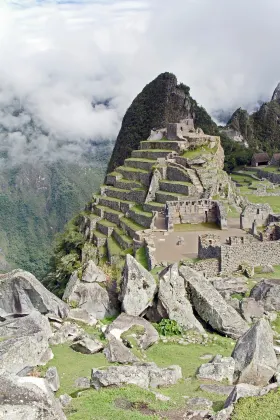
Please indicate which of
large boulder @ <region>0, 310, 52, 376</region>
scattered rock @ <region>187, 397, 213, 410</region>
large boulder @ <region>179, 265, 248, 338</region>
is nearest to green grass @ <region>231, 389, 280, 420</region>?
scattered rock @ <region>187, 397, 213, 410</region>

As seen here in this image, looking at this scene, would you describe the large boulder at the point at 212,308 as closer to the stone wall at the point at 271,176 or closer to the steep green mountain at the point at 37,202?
the stone wall at the point at 271,176

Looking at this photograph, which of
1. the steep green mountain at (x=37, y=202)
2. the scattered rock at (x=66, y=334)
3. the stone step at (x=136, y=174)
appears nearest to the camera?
Result: the scattered rock at (x=66, y=334)

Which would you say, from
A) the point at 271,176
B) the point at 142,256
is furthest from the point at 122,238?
the point at 271,176

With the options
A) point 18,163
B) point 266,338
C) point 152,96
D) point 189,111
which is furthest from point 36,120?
point 266,338

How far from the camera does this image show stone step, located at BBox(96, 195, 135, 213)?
3444 centimetres

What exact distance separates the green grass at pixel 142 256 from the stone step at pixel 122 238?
13.7 ft

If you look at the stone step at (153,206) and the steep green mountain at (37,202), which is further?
the steep green mountain at (37,202)

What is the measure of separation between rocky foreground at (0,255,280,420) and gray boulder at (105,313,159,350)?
0.02 metres

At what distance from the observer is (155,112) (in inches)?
3155

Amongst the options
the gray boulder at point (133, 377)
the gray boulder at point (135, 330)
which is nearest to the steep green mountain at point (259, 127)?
the gray boulder at point (135, 330)

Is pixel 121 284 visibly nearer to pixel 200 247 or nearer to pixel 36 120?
pixel 200 247

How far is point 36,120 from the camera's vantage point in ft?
338

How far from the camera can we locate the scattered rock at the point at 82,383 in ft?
27.2

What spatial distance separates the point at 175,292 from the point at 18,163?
8514 centimetres
